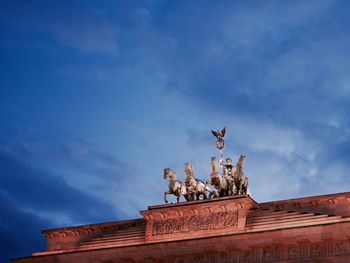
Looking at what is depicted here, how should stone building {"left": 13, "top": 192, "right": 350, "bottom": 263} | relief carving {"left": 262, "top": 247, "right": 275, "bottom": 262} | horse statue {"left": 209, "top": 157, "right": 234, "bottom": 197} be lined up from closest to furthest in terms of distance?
1. stone building {"left": 13, "top": 192, "right": 350, "bottom": 263}
2. relief carving {"left": 262, "top": 247, "right": 275, "bottom": 262}
3. horse statue {"left": 209, "top": 157, "right": 234, "bottom": 197}

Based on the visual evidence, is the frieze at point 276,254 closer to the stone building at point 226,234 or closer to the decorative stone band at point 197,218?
the stone building at point 226,234

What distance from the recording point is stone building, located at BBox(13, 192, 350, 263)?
3297 centimetres

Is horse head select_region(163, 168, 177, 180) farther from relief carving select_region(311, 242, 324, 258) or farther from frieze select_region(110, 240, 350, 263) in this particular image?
relief carving select_region(311, 242, 324, 258)

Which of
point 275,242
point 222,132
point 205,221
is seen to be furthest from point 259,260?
point 222,132

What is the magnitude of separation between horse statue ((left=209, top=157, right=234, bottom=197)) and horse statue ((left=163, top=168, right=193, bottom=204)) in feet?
4.56

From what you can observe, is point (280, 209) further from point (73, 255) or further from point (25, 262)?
point (25, 262)

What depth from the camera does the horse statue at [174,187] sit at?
38.0m

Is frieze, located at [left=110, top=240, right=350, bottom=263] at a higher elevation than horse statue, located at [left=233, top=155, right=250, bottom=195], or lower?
lower

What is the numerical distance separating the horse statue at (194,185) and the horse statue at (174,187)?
203mm

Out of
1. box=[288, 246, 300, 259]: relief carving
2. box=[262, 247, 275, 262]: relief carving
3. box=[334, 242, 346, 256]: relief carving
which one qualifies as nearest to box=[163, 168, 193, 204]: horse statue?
box=[262, 247, 275, 262]: relief carving

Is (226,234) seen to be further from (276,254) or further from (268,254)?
(276,254)

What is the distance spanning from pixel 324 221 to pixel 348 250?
179cm

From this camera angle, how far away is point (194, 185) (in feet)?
→ 124

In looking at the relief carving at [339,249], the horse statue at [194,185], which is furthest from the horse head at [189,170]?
the relief carving at [339,249]
